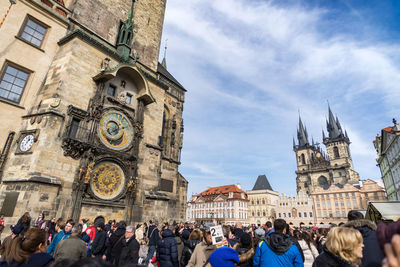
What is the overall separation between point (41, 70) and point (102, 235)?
10.3 m

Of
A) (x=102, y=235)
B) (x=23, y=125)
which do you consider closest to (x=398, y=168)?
(x=102, y=235)

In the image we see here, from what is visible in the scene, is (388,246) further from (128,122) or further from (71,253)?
(128,122)

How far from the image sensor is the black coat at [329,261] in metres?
2.27

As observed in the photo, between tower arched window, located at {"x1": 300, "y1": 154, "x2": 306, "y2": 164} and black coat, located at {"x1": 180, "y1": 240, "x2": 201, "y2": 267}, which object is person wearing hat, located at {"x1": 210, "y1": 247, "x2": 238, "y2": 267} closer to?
black coat, located at {"x1": 180, "y1": 240, "x2": 201, "y2": 267}

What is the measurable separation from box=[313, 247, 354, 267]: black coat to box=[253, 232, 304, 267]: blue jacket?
2.66 ft

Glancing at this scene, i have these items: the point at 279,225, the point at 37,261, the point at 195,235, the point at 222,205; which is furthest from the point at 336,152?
the point at 37,261

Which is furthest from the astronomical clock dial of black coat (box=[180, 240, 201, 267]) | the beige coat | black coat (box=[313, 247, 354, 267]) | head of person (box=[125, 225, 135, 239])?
black coat (box=[313, 247, 354, 267])

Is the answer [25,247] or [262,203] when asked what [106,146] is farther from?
[262,203]

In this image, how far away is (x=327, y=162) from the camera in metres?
85.0

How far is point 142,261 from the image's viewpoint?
6.21 m

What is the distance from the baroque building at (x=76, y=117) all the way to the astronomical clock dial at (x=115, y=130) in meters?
0.06

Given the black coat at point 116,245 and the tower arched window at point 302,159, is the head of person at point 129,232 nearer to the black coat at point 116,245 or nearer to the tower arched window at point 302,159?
the black coat at point 116,245

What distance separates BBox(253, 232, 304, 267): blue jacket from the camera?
10.5 ft

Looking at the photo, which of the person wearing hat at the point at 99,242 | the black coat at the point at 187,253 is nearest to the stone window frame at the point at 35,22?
the person wearing hat at the point at 99,242
